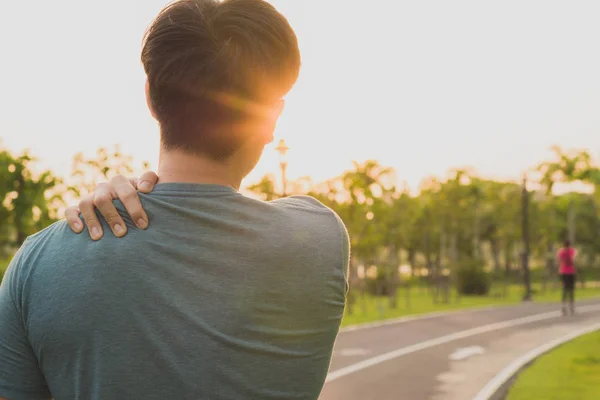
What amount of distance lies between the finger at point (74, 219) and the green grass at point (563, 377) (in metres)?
8.35

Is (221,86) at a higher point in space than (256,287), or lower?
higher

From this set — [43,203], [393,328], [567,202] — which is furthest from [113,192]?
[567,202]

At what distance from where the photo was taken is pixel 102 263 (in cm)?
127

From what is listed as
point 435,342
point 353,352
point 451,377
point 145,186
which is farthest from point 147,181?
point 435,342

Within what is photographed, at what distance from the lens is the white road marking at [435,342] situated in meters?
12.2

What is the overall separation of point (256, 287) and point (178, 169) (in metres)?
0.27

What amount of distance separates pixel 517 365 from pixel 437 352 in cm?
232

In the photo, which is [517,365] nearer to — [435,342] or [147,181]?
[435,342]

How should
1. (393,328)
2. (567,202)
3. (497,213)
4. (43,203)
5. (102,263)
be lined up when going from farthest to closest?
1. (567,202)
2. (497,213)
3. (43,203)
4. (393,328)
5. (102,263)

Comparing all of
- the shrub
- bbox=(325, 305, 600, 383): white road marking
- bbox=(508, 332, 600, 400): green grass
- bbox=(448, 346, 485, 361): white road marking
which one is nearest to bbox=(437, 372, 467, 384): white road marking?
bbox=(508, 332, 600, 400): green grass

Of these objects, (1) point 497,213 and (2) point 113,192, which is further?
(1) point 497,213

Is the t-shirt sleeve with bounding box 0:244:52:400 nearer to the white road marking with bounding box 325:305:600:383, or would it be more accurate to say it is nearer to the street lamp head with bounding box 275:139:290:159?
the white road marking with bounding box 325:305:600:383

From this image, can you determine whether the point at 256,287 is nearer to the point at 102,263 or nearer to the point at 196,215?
the point at 196,215

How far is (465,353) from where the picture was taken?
46.0 ft
